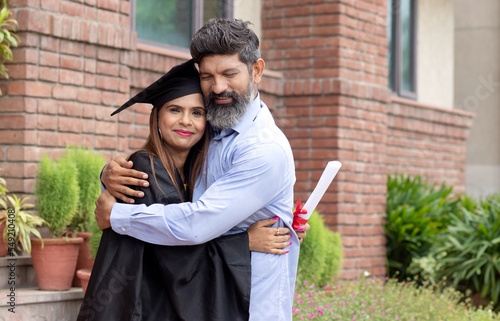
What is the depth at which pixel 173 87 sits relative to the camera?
321cm

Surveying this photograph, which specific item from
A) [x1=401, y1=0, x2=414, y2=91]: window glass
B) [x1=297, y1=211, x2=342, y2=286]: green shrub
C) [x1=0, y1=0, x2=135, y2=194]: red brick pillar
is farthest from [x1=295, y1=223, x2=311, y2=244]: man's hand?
[x1=401, y1=0, x2=414, y2=91]: window glass

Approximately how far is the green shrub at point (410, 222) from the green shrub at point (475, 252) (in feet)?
0.67

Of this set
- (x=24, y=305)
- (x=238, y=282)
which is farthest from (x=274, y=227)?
(x=24, y=305)

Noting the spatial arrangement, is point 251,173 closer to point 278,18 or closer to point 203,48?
point 203,48

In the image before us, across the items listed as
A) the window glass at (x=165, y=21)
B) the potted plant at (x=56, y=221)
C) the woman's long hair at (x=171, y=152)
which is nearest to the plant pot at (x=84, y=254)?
the potted plant at (x=56, y=221)

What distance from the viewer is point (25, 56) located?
4.93 m

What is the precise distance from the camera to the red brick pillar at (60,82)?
195 inches

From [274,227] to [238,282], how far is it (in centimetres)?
33

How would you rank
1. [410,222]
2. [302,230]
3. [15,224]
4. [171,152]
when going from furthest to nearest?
[410,222], [15,224], [302,230], [171,152]

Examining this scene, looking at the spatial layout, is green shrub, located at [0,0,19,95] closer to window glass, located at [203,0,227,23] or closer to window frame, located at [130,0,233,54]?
window frame, located at [130,0,233,54]

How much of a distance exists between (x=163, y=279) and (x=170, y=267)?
0.06m

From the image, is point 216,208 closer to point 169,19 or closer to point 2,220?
point 2,220

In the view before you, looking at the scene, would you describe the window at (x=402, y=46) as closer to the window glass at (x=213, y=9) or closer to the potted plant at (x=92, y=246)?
the window glass at (x=213, y=9)

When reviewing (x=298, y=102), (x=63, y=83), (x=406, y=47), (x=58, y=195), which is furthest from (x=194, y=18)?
(x=406, y=47)
